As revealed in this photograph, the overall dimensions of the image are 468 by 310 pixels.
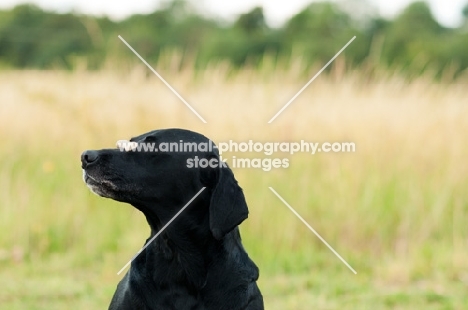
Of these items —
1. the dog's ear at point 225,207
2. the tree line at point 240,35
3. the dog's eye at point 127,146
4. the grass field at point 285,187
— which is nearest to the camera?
the dog's ear at point 225,207

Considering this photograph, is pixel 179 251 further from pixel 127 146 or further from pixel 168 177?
pixel 127 146

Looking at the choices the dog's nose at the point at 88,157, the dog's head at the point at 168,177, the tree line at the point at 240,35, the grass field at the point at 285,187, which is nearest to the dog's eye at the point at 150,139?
the dog's head at the point at 168,177

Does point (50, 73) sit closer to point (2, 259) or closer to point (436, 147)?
point (2, 259)

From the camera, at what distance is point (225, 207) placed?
3.12 metres

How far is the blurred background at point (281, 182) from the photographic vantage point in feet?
18.6

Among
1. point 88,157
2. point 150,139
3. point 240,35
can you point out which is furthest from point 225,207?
point 240,35

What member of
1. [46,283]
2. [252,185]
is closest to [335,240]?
[252,185]

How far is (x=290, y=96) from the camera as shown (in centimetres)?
703

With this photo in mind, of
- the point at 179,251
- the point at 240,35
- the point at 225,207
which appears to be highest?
the point at 225,207

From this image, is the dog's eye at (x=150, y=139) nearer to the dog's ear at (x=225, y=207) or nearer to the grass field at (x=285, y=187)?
the dog's ear at (x=225, y=207)

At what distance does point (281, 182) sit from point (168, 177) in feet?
11.3

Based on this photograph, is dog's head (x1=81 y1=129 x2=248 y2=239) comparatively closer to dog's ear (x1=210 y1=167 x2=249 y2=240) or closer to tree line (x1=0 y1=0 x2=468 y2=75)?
dog's ear (x1=210 y1=167 x2=249 y2=240)

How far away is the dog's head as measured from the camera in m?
3.13

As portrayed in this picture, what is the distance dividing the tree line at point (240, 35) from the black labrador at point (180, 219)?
783 inches
